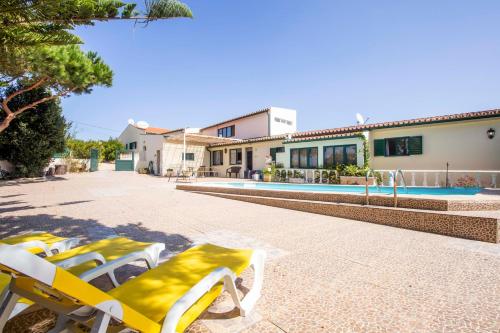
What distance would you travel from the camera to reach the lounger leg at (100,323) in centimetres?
152

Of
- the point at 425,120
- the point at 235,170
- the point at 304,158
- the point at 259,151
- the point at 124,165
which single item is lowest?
the point at 235,170

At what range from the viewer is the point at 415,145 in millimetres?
12852

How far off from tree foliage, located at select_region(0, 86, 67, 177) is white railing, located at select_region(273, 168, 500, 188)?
17.7m

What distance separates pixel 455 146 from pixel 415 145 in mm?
1602

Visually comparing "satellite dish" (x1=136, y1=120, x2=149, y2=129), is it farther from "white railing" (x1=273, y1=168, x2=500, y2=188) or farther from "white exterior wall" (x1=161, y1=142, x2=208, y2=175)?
"white railing" (x1=273, y1=168, x2=500, y2=188)

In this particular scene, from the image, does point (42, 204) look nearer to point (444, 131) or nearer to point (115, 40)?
point (115, 40)

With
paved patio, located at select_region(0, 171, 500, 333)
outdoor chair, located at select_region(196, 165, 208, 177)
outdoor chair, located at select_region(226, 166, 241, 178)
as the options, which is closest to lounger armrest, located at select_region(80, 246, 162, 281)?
paved patio, located at select_region(0, 171, 500, 333)

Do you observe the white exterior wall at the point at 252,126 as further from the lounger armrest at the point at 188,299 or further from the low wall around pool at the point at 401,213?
the lounger armrest at the point at 188,299

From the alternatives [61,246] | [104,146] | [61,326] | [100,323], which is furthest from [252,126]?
[104,146]

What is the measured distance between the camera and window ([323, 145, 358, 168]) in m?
14.7

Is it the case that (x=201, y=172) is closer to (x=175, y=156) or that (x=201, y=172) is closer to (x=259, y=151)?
(x=175, y=156)

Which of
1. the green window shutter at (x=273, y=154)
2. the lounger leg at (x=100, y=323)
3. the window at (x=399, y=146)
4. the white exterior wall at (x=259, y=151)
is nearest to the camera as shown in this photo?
the lounger leg at (x=100, y=323)

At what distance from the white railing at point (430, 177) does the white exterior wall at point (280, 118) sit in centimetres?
851

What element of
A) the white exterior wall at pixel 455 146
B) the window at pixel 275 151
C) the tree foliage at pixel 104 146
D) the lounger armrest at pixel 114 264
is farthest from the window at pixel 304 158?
the tree foliage at pixel 104 146
